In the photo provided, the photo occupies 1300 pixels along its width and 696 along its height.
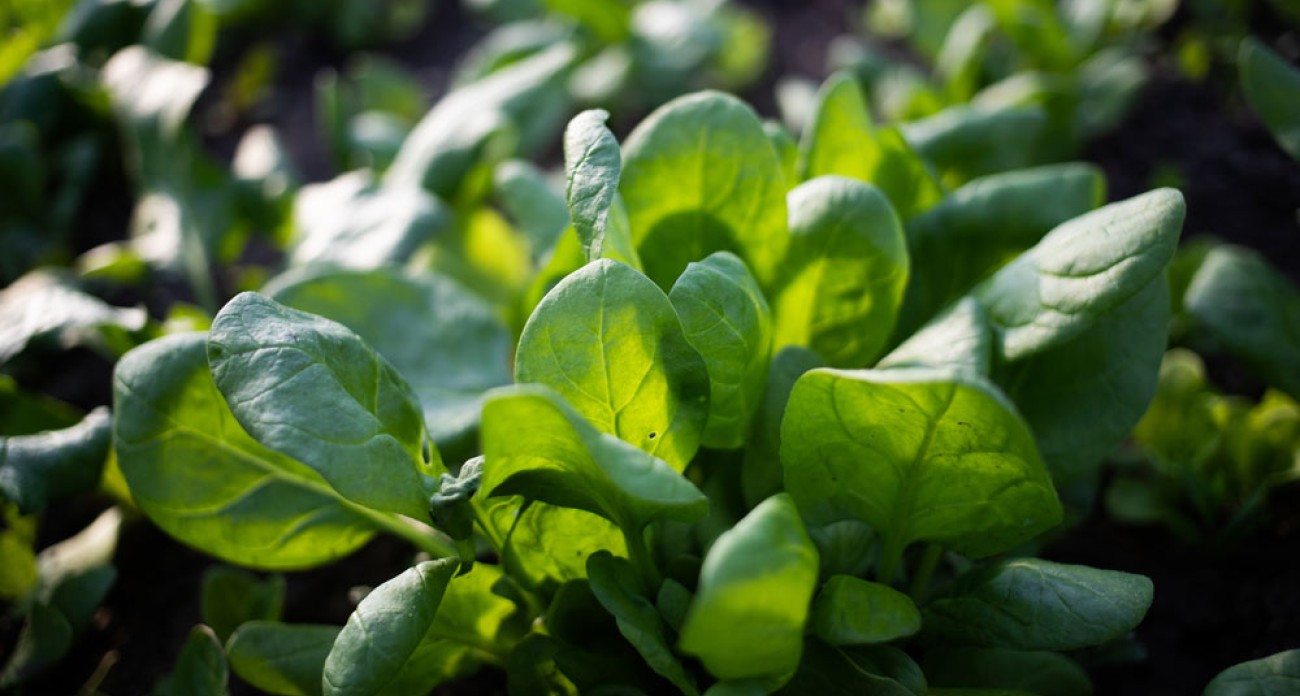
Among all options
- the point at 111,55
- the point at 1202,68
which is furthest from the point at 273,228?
the point at 1202,68

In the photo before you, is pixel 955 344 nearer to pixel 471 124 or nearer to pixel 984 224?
pixel 984 224

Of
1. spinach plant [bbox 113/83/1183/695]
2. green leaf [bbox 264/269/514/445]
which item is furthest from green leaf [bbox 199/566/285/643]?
green leaf [bbox 264/269/514/445]

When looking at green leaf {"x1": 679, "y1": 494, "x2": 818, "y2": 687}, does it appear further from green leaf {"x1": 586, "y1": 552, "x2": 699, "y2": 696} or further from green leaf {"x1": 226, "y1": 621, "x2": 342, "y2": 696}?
green leaf {"x1": 226, "y1": 621, "x2": 342, "y2": 696}

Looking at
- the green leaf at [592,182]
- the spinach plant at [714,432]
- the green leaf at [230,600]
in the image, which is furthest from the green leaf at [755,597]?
the green leaf at [230,600]

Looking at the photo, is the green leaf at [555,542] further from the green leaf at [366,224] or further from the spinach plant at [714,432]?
the green leaf at [366,224]

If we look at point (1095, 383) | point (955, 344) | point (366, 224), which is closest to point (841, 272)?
point (955, 344)

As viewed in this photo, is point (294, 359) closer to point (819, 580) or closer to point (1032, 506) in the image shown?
point (819, 580)
